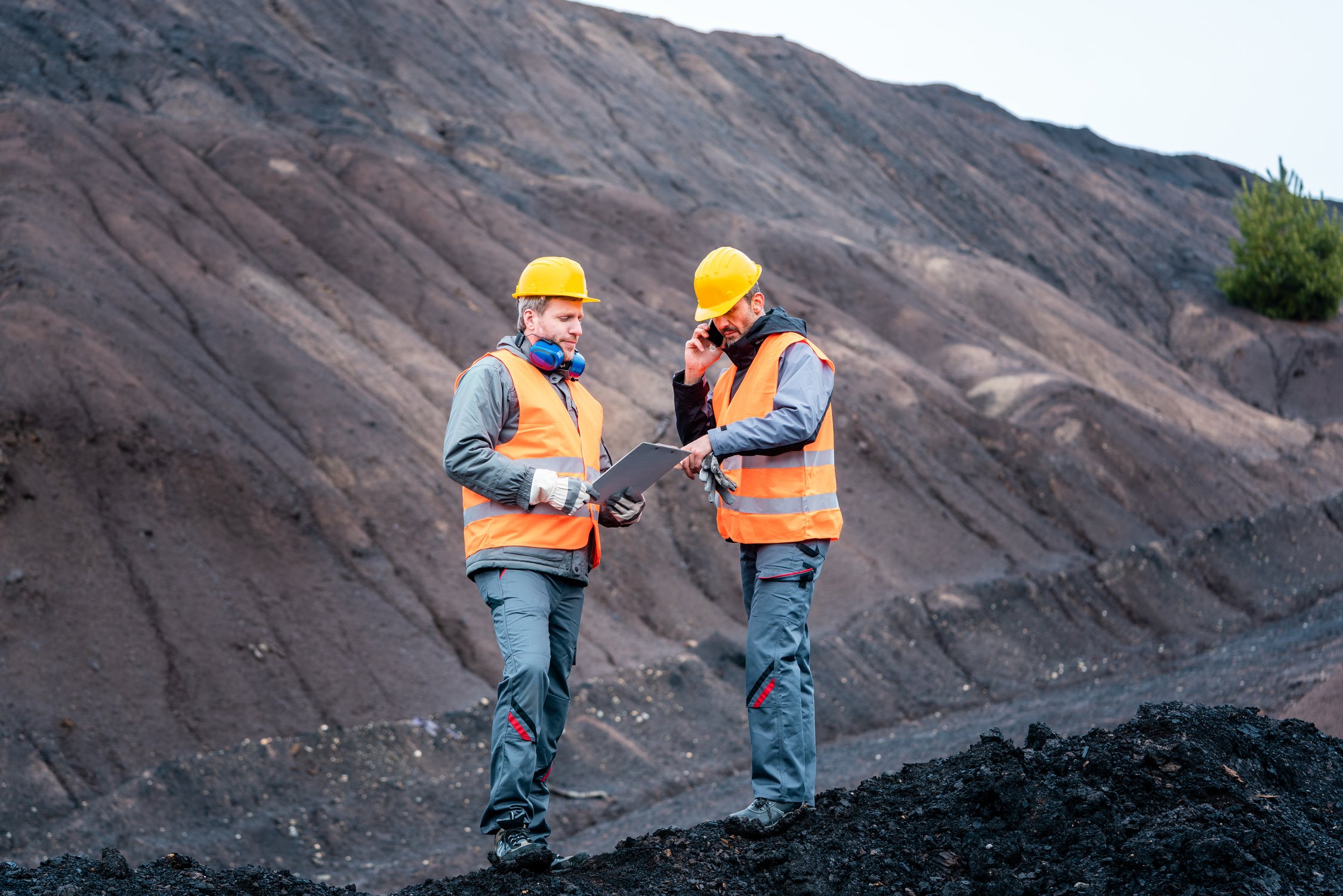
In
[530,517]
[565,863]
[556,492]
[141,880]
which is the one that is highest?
[556,492]

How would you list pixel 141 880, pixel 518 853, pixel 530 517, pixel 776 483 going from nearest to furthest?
pixel 141 880 < pixel 518 853 < pixel 530 517 < pixel 776 483

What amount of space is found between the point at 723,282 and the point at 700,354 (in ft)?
1.16

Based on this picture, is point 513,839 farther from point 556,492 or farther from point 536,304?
point 536,304

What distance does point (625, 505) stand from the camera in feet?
16.3

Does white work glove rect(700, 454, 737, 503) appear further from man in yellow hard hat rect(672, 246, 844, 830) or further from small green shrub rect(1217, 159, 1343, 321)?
small green shrub rect(1217, 159, 1343, 321)

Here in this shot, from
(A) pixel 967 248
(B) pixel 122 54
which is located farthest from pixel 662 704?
(A) pixel 967 248

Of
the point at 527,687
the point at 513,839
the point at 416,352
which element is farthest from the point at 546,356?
the point at 416,352

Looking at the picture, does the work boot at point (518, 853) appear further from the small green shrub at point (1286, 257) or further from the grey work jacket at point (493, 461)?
the small green shrub at point (1286, 257)

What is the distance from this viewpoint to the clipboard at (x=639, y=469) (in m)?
4.74

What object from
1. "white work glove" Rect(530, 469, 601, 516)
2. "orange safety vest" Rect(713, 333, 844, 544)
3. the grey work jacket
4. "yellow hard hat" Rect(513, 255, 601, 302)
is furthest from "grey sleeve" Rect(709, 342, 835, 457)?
"yellow hard hat" Rect(513, 255, 601, 302)

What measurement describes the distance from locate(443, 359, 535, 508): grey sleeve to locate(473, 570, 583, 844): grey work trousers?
35 cm

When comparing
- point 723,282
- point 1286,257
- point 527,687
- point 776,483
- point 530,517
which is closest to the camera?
point 527,687

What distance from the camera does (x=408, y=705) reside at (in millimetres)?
10055

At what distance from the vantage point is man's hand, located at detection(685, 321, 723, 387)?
17.9 ft
